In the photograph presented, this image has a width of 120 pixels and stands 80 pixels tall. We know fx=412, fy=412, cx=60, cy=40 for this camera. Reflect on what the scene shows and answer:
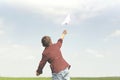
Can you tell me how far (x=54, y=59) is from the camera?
475 inches

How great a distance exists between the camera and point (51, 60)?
12.1 metres

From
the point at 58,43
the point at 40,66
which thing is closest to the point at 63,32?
the point at 58,43

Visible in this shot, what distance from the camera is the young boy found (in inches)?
472

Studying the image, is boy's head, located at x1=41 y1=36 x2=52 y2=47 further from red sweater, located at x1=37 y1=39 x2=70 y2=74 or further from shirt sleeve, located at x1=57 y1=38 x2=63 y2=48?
shirt sleeve, located at x1=57 y1=38 x2=63 y2=48

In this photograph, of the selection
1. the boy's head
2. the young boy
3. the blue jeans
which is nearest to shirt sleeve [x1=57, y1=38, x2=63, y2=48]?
the young boy

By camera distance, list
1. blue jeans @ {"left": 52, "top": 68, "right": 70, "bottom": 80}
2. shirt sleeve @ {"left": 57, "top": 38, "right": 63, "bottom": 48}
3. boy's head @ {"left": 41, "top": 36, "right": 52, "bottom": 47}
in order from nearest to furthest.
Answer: boy's head @ {"left": 41, "top": 36, "right": 52, "bottom": 47}
blue jeans @ {"left": 52, "top": 68, "right": 70, "bottom": 80}
shirt sleeve @ {"left": 57, "top": 38, "right": 63, "bottom": 48}

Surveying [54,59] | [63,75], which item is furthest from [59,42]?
[63,75]

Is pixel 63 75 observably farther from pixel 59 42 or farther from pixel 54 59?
pixel 59 42

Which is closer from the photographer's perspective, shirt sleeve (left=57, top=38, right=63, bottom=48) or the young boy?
the young boy

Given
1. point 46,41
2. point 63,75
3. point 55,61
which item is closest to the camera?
point 46,41

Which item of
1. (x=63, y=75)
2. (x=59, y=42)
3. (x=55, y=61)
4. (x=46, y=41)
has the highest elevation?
(x=59, y=42)

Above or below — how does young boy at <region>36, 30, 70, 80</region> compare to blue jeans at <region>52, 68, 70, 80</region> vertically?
above

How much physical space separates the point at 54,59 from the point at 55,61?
0.21 feet

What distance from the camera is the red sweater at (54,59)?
12.0 meters
